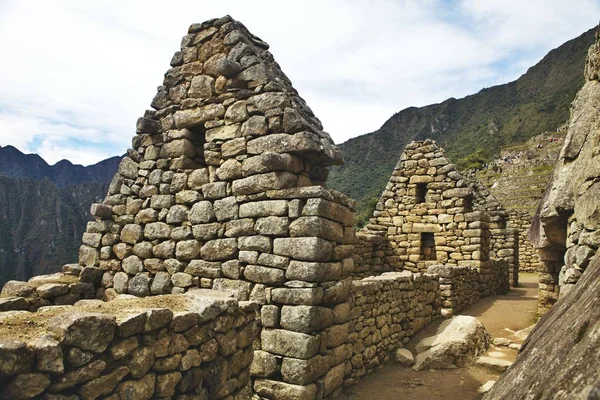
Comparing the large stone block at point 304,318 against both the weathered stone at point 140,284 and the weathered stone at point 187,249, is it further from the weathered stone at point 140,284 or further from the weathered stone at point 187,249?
the weathered stone at point 140,284

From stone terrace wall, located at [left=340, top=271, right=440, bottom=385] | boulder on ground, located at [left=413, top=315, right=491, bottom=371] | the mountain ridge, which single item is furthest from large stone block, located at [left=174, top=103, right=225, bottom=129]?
the mountain ridge


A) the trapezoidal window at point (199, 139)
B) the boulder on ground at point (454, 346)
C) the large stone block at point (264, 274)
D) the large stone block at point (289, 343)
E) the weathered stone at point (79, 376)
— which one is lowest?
the boulder on ground at point (454, 346)

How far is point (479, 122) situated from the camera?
207ft

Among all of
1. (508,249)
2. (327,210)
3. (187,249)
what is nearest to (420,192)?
(508,249)

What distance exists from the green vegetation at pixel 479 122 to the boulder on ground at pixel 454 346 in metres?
38.9

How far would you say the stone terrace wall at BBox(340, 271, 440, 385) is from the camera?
6109 millimetres

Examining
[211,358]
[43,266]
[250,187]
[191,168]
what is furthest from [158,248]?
[43,266]

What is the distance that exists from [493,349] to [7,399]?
7706mm

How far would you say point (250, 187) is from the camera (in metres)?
5.48

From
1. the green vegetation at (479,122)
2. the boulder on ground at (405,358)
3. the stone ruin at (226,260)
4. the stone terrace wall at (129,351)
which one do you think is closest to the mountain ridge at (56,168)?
the green vegetation at (479,122)

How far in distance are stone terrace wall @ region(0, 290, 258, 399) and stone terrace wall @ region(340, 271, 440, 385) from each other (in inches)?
107

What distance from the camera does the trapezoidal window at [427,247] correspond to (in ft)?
42.1

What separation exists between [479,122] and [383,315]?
213ft

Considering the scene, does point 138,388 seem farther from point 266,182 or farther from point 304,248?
point 266,182
